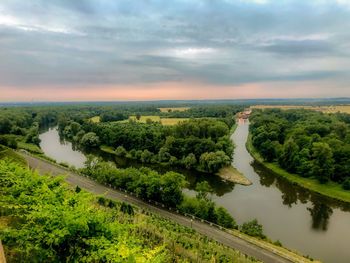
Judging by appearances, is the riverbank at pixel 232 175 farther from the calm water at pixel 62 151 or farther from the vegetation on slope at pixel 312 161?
the calm water at pixel 62 151

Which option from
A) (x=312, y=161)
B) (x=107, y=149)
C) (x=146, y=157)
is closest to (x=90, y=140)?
(x=107, y=149)

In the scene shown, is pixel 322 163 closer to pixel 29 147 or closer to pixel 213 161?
pixel 213 161

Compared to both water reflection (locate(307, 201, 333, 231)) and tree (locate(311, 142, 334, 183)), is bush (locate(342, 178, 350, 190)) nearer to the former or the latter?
tree (locate(311, 142, 334, 183))

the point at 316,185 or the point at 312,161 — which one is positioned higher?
the point at 312,161

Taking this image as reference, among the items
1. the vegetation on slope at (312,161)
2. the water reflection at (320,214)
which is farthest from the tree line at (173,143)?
the water reflection at (320,214)

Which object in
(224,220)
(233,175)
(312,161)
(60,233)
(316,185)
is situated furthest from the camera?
(233,175)

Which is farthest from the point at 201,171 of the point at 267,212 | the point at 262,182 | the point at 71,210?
the point at 71,210
